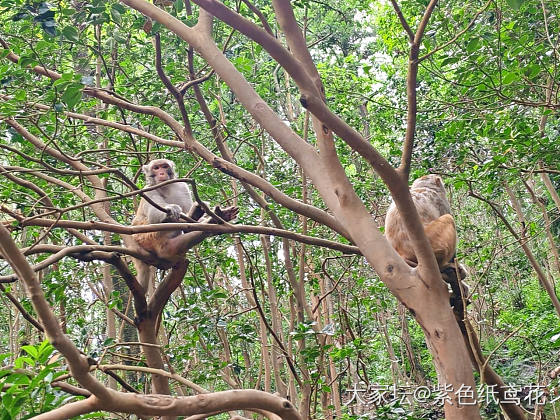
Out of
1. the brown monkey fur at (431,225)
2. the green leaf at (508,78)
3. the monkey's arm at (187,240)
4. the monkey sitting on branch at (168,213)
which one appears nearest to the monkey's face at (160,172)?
the monkey sitting on branch at (168,213)

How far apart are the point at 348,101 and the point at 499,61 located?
3.33 meters

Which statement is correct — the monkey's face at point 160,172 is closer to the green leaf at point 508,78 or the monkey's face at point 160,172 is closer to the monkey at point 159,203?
the monkey at point 159,203

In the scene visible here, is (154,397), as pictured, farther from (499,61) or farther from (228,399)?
(499,61)

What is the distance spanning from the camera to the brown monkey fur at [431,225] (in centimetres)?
509

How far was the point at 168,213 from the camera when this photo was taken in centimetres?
355

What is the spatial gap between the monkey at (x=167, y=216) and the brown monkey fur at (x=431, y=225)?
1.68m

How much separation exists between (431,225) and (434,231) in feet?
0.31

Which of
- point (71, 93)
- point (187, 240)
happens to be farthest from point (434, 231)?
point (71, 93)

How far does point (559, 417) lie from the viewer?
31.5 ft

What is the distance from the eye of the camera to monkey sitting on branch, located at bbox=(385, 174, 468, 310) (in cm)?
503

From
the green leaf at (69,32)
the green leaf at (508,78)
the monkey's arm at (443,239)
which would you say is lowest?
the monkey's arm at (443,239)

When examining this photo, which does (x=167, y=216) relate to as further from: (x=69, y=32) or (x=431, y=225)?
(x=431, y=225)

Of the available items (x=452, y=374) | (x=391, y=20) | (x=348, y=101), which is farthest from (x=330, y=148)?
(x=391, y=20)

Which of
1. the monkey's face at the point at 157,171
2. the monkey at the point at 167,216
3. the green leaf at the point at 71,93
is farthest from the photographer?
the monkey's face at the point at 157,171
